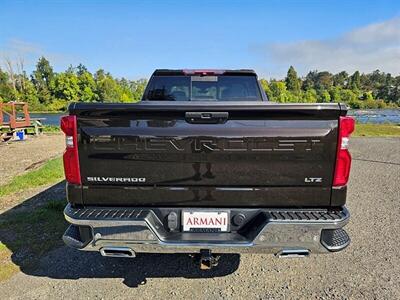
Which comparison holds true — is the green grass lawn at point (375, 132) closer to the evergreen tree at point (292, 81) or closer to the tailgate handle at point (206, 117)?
the tailgate handle at point (206, 117)

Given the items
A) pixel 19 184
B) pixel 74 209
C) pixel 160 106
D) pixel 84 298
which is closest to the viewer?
pixel 160 106

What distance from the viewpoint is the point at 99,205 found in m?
2.51

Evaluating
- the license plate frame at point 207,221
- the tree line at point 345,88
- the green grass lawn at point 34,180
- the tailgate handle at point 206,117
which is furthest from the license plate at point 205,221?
the tree line at point 345,88

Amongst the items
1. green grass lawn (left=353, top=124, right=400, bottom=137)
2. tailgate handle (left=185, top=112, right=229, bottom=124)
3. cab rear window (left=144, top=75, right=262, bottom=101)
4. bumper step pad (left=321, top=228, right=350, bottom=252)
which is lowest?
green grass lawn (left=353, top=124, right=400, bottom=137)

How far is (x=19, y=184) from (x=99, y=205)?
5435 mm

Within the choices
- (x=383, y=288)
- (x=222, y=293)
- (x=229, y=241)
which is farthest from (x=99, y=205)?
(x=383, y=288)

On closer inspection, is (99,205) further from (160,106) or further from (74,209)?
(160,106)

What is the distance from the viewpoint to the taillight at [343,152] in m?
2.34

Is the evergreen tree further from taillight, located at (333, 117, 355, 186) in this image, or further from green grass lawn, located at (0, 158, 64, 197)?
taillight, located at (333, 117, 355, 186)

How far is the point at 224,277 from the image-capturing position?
312 cm

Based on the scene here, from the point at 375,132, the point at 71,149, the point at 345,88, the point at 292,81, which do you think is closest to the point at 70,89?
the point at 292,81

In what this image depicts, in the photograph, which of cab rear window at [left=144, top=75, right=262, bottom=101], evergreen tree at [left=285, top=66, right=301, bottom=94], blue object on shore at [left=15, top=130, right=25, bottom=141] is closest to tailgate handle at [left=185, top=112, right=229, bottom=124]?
cab rear window at [left=144, top=75, right=262, bottom=101]

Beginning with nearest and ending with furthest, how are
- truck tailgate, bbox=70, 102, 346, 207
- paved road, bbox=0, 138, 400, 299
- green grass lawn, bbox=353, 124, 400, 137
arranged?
truck tailgate, bbox=70, 102, 346, 207
paved road, bbox=0, 138, 400, 299
green grass lawn, bbox=353, 124, 400, 137

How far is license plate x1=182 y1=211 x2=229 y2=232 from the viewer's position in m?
2.45
